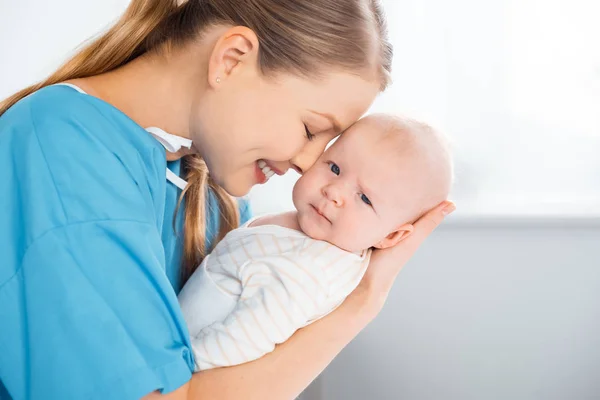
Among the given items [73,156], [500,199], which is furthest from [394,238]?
[500,199]

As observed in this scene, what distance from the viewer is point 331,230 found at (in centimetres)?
122

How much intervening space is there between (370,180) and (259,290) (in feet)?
0.86

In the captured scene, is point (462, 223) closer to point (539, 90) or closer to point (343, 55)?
point (539, 90)

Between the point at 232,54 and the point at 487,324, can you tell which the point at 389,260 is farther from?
the point at 487,324

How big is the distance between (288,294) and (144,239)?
26 centimetres

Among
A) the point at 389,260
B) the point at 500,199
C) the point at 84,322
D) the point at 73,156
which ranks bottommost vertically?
the point at 500,199

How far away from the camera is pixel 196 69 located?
1131 millimetres

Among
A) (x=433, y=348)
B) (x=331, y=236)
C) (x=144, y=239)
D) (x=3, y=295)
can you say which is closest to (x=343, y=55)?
(x=331, y=236)

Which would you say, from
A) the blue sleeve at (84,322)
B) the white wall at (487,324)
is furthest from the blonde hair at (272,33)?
the white wall at (487,324)

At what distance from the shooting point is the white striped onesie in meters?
1.09

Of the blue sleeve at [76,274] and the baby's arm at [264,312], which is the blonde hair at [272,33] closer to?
the blue sleeve at [76,274]

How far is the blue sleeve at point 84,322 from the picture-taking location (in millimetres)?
892

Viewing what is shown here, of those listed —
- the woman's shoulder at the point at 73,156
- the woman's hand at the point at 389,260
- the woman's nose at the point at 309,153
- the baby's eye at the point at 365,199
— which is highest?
the woman's shoulder at the point at 73,156

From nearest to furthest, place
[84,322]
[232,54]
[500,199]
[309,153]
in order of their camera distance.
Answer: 1. [84,322]
2. [232,54]
3. [309,153]
4. [500,199]
